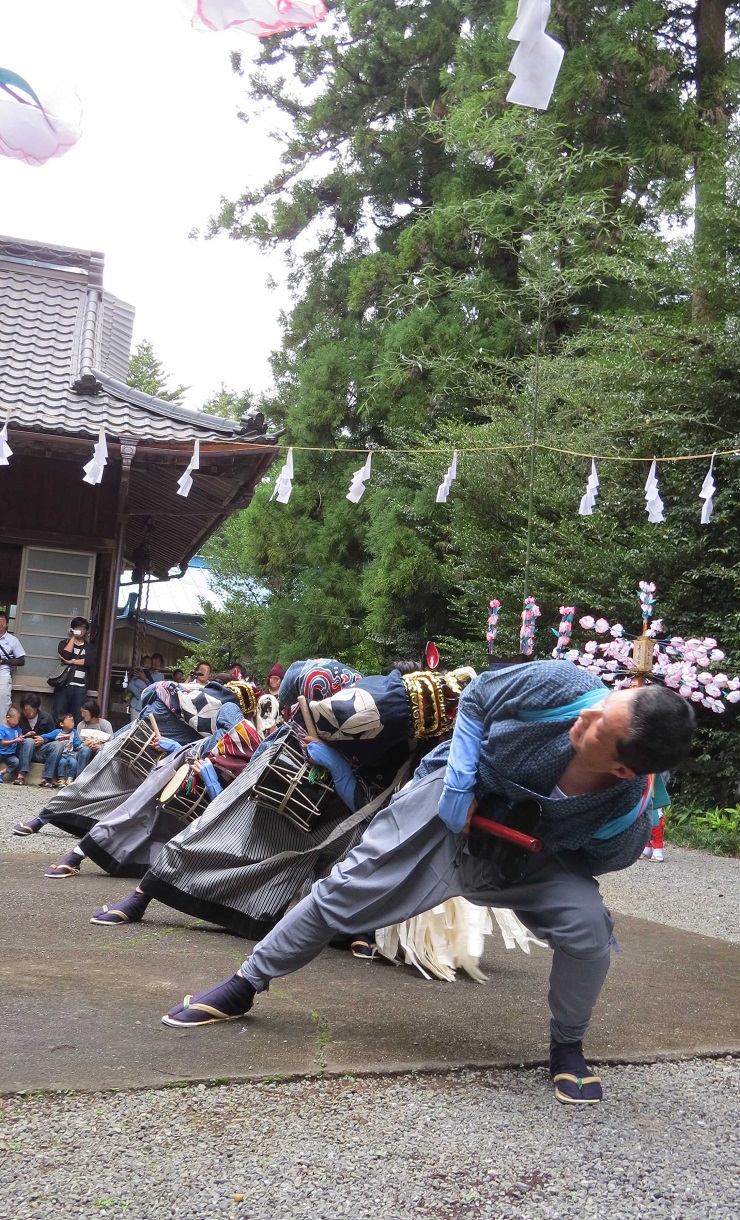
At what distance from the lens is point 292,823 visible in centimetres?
421

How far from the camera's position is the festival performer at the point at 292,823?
3.95 m

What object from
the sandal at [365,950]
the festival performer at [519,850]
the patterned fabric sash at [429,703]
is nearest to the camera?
the festival performer at [519,850]

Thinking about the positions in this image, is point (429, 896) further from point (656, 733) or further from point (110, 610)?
point (110, 610)

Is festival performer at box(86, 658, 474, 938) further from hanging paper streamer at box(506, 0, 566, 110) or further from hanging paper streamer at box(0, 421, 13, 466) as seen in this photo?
hanging paper streamer at box(0, 421, 13, 466)

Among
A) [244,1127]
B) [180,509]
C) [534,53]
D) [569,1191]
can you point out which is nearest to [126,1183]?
[244,1127]

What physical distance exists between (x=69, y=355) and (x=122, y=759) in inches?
255

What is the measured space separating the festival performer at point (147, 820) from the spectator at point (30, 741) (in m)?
4.79

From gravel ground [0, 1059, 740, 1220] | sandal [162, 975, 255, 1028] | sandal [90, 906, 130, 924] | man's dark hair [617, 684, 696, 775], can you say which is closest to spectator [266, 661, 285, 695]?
sandal [90, 906, 130, 924]

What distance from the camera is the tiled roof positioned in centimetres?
969

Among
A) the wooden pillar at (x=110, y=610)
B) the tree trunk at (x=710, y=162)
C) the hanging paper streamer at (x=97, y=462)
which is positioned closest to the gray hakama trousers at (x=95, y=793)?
the hanging paper streamer at (x=97, y=462)

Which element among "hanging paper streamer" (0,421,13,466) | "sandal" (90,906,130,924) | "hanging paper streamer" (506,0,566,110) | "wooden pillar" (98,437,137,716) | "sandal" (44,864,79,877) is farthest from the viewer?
"wooden pillar" (98,437,137,716)

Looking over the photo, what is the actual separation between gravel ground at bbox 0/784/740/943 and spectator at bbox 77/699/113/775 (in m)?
0.56

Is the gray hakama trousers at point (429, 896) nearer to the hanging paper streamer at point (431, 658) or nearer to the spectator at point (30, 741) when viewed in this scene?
the hanging paper streamer at point (431, 658)

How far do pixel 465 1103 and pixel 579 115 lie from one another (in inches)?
645
